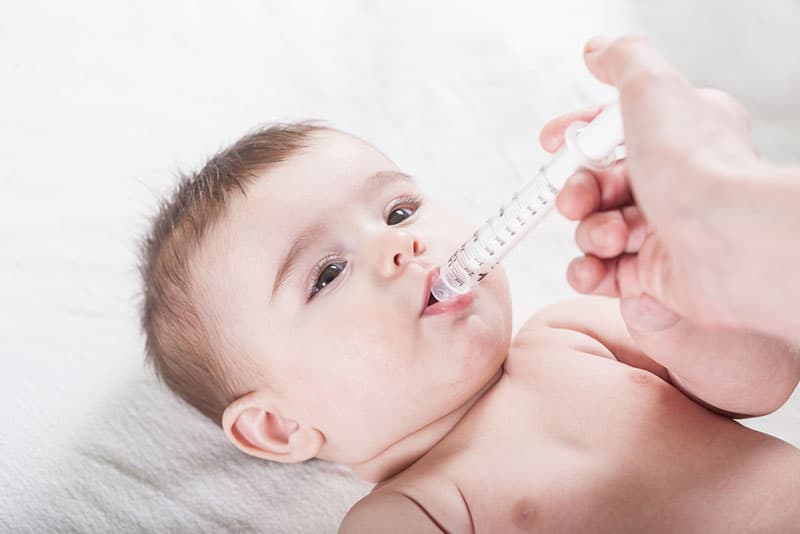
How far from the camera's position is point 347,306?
4.04 ft

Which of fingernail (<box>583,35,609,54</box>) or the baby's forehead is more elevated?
fingernail (<box>583,35,609,54</box>)

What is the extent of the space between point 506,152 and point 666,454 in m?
0.92

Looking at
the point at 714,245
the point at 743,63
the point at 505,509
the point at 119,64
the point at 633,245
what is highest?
the point at 119,64

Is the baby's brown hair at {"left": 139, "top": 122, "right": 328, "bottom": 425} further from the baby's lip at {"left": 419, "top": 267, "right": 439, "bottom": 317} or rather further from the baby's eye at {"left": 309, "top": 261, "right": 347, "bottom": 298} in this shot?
the baby's lip at {"left": 419, "top": 267, "right": 439, "bottom": 317}

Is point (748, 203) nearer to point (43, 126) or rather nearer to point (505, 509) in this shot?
point (505, 509)

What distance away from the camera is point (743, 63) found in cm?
204

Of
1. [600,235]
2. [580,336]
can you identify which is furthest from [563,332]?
[600,235]

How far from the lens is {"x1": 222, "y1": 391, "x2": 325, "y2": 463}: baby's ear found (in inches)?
51.8

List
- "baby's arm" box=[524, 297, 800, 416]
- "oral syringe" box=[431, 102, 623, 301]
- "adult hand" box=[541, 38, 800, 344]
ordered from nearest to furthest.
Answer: "adult hand" box=[541, 38, 800, 344], "oral syringe" box=[431, 102, 623, 301], "baby's arm" box=[524, 297, 800, 416]

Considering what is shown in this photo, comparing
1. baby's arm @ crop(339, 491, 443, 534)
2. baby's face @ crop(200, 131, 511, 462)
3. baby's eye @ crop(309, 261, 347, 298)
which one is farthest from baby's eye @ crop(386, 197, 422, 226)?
baby's arm @ crop(339, 491, 443, 534)

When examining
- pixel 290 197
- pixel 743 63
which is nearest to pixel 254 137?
pixel 290 197

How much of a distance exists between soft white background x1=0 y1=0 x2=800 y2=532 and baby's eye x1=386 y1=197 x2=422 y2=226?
442 millimetres

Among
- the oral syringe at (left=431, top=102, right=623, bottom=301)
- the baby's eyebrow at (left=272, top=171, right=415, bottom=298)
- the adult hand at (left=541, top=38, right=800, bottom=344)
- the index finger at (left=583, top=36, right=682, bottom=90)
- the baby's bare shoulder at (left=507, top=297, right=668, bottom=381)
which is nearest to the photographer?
the adult hand at (left=541, top=38, right=800, bottom=344)

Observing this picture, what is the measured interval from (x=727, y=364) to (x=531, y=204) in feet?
1.14
